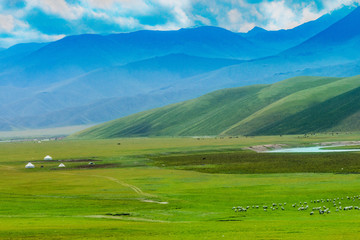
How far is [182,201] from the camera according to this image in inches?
2744

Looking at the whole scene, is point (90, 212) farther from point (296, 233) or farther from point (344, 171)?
point (344, 171)

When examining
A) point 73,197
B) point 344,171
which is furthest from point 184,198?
point 344,171

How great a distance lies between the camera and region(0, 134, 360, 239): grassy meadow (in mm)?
45188

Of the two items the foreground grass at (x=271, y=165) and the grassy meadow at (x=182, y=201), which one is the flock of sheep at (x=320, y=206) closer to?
the grassy meadow at (x=182, y=201)

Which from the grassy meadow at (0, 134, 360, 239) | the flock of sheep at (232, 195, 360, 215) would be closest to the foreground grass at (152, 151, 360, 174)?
the grassy meadow at (0, 134, 360, 239)

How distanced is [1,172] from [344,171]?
73608 mm

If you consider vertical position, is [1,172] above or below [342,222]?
above

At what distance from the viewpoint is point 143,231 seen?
46.0 meters

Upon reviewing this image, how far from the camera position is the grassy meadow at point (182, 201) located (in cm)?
4519

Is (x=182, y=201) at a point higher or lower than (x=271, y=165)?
lower

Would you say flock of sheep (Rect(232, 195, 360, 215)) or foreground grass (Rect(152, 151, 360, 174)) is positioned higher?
foreground grass (Rect(152, 151, 360, 174))

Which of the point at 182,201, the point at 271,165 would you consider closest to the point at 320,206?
the point at 182,201

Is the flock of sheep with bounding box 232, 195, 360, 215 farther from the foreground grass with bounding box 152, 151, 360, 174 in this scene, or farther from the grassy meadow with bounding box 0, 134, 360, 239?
the foreground grass with bounding box 152, 151, 360, 174

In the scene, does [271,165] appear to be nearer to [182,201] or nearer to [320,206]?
[182,201]
